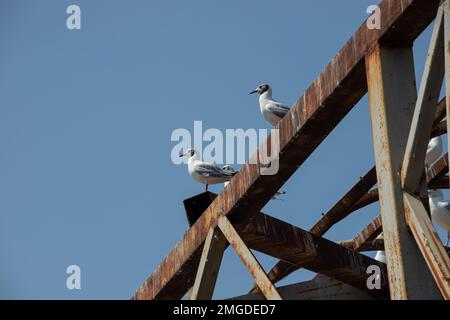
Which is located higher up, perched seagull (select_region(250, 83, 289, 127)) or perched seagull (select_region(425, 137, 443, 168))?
perched seagull (select_region(250, 83, 289, 127))

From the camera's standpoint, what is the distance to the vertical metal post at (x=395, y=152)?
18.0 feet

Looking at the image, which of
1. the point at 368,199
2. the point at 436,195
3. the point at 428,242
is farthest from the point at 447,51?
the point at 436,195

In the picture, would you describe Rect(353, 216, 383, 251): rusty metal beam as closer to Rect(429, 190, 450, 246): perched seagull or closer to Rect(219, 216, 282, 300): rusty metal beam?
Rect(219, 216, 282, 300): rusty metal beam

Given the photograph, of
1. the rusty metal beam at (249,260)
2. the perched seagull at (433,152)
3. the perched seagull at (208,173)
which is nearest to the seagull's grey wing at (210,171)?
the perched seagull at (208,173)

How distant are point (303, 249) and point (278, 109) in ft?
16.9

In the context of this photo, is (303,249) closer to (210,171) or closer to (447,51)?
(447,51)

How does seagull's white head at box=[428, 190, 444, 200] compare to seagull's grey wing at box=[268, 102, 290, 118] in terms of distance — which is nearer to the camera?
seagull's grey wing at box=[268, 102, 290, 118]

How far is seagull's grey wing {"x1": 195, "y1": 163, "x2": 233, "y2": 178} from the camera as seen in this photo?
13141 mm

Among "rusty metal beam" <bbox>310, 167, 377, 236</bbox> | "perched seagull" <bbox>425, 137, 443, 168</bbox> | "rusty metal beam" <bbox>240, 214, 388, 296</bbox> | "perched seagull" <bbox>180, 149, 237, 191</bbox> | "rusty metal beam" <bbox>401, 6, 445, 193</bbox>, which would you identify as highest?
"perched seagull" <bbox>425, 137, 443, 168</bbox>

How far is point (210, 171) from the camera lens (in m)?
13.2

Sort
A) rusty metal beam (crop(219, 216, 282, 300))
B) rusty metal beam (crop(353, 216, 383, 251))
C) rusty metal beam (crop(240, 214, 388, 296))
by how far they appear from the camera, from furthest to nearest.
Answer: rusty metal beam (crop(353, 216, 383, 251)) → rusty metal beam (crop(240, 214, 388, 296)) → rusty metal beam (crop(219, 216, 282, 300))

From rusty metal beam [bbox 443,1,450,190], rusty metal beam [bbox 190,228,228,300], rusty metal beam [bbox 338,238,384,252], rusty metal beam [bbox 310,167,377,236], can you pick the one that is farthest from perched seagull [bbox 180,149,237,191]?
rusty metal beam [bbox 443,1,450,190]

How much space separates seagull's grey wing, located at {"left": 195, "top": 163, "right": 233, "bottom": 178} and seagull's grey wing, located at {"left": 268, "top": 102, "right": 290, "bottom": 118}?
37.0 inches
